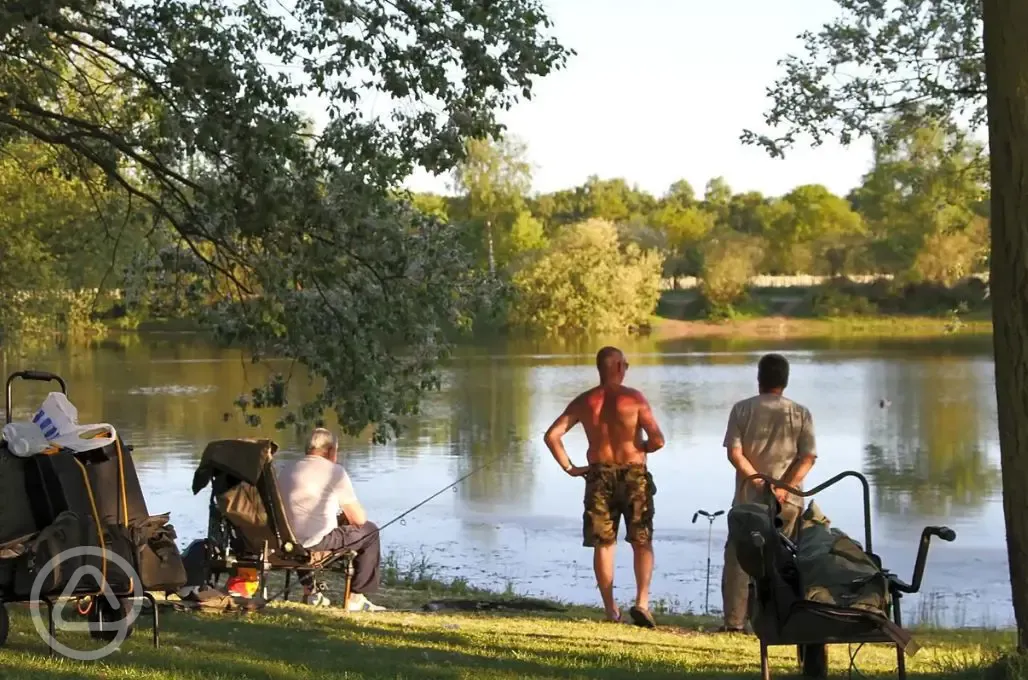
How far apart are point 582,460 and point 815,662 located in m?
14.5

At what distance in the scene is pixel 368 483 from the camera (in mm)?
17641

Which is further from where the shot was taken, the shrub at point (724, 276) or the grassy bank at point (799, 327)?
the shrub at point (724, 276)

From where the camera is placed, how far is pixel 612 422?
7406mm

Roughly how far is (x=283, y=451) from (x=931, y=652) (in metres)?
14.2

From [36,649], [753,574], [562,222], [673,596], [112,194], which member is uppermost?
[562,222]

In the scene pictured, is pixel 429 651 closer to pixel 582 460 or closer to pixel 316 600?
pixel 316 600

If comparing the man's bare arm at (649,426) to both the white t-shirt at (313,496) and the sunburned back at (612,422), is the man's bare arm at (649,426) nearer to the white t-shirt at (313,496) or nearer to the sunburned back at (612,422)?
the sunburned back at (612,422)

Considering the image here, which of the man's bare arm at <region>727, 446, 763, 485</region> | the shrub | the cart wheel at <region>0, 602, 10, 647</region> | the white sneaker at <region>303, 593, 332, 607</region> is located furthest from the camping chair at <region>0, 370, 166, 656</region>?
the shrub

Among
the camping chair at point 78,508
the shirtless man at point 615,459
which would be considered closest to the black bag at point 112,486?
the camping chair at point 78,508

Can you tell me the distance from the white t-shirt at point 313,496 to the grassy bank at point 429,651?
0.42 metres

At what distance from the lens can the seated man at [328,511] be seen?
24.8ft

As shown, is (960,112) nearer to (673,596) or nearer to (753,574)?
(673,596)

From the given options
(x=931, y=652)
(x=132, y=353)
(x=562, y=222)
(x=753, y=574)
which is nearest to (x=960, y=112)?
(x=931, y=652)
